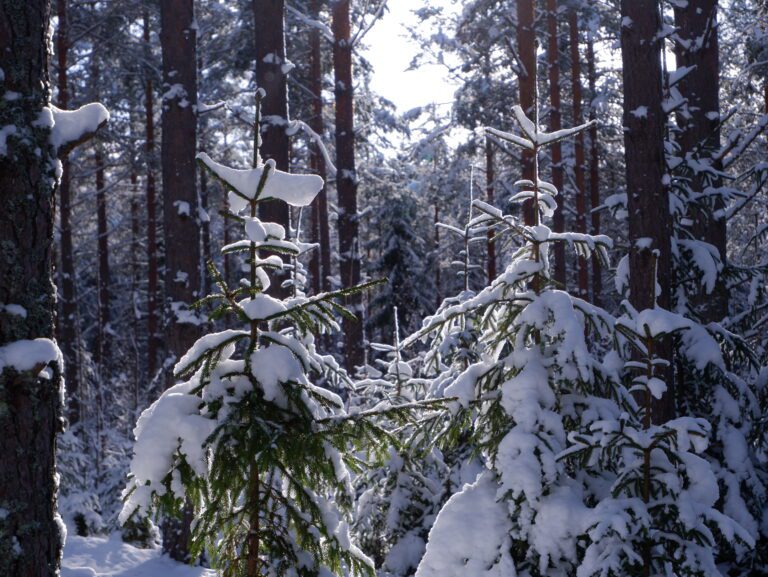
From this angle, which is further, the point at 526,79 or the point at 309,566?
the point at 526,79

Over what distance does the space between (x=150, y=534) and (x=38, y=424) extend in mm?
10118

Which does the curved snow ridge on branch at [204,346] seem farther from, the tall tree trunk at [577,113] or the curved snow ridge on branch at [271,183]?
the tall tree trunk at [577,113]

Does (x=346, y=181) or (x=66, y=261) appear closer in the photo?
(x=346, y=181)

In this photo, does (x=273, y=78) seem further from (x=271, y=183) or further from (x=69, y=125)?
(x=271, y=183)

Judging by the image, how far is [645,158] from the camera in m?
7.37

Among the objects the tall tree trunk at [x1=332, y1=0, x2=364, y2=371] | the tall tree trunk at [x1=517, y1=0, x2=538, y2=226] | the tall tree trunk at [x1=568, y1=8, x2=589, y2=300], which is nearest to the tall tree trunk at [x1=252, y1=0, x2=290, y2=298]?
the tall tree trunk at [x1=332, y1=0, x2=364, y2=371]

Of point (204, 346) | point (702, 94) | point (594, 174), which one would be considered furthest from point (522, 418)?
point (594, 174)

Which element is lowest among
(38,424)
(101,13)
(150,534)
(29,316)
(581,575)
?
(150,534)

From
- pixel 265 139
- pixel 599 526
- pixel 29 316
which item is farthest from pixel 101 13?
pixel 599 526

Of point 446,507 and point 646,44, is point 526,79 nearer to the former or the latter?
point 646,44

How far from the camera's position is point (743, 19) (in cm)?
2245

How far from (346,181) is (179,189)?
5.67 m

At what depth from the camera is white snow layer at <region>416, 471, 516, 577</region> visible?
4.39 meters

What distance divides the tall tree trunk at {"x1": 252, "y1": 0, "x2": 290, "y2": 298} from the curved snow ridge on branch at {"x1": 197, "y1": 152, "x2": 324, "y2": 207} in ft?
18.3
